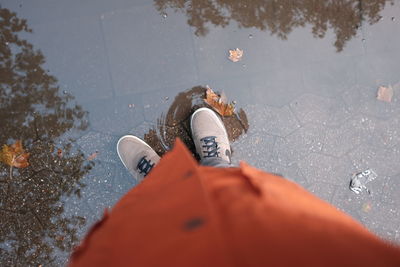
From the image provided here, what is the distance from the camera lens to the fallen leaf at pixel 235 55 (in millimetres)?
2447

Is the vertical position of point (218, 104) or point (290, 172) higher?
point (218, 104)

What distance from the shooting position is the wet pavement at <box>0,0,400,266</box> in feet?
7.82

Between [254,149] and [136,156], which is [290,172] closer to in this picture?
[254,149]

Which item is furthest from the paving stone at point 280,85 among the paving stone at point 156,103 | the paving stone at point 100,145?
the paving stone at point 100,145

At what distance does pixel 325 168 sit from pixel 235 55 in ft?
3.17

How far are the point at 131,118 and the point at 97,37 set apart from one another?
58cm

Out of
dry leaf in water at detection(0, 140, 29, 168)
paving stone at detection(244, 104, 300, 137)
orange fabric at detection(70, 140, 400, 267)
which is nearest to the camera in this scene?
orange fabric at detection(70, 140, 400, 267)

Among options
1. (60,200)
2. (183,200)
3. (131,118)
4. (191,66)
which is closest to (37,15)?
(131,118)

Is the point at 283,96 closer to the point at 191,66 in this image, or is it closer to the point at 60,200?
the point at 191,66

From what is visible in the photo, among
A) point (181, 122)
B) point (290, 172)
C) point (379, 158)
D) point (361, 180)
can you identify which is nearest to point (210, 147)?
point (181, 122)

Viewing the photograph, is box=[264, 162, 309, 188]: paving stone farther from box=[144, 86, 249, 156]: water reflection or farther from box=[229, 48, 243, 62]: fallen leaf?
box=[229, 48, 243, 62]: fallen leaf

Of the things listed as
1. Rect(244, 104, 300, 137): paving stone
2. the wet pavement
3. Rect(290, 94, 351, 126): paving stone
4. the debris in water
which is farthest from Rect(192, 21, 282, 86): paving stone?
the debris in water

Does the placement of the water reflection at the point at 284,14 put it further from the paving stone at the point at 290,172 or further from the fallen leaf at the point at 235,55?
the paving stone at the point at 290,172

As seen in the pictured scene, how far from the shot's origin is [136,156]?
2.35 m
